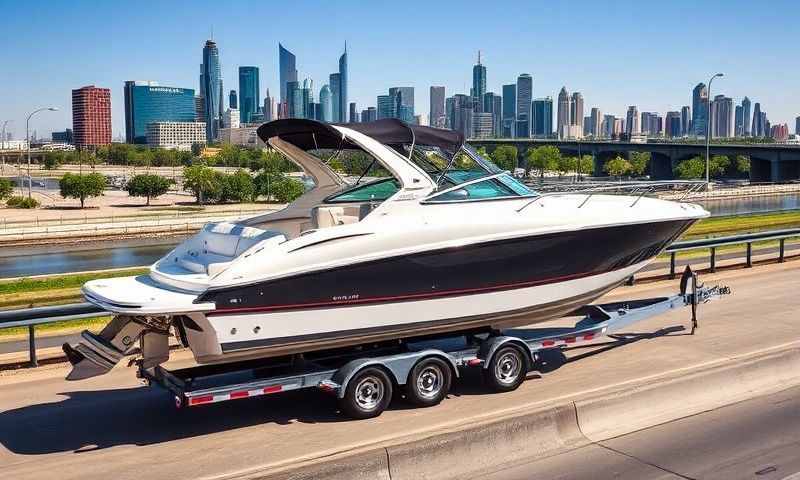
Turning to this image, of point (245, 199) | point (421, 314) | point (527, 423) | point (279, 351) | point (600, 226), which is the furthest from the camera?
point (245, 199)

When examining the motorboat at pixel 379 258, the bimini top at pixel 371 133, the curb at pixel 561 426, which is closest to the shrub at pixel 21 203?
the motorboat at pixel 379 258

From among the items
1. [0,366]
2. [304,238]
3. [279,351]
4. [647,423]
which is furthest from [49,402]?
[647,423]

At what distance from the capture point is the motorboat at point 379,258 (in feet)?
28.0

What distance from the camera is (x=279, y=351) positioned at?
8773 millimetres

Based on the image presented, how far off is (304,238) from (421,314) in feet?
5.20

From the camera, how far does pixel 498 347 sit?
32.3 feet

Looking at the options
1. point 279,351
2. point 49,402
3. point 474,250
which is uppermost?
point 474,250

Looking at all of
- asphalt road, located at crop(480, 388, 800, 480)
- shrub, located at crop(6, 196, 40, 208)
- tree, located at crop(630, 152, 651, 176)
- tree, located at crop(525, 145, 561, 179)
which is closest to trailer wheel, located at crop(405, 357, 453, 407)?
asphalt road, located at crop(480, 388, 800, 480)

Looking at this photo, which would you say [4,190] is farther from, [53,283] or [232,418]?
[232,418]

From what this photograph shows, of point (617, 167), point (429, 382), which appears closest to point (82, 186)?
point (429, 382)

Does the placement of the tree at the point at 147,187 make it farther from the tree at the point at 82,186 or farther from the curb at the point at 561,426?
the curb at the point at 561,426

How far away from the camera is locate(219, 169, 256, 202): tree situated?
265 feet

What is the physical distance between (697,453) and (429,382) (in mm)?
2835

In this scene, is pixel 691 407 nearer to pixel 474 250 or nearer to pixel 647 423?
pixel 647 423
